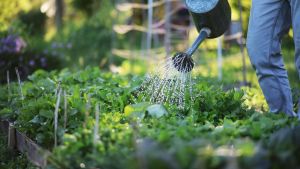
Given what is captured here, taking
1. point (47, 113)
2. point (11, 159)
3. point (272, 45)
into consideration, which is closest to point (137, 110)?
point (47, 113)

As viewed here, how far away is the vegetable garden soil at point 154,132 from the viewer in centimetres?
238

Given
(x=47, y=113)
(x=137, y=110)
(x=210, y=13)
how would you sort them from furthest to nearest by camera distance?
(x=210, y=13)
(x=137, y=110)
(x=47, y=113)

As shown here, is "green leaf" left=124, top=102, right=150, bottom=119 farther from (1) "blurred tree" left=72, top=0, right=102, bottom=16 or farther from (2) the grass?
(1) "blurred tree" left=72, top=0, right=102, bottom=16

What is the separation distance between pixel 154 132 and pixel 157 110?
54 cm

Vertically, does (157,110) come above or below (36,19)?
below

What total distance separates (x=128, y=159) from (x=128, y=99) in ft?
5.90

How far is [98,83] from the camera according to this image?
5.18 meters

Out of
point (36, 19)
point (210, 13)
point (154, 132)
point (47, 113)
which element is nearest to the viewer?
point (154, 132)

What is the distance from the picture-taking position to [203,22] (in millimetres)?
3988

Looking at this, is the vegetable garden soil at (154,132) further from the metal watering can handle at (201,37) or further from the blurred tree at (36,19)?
the blurred tree at (36,19)

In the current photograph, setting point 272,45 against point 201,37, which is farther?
point 201,37

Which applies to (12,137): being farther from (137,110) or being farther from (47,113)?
(137,110)

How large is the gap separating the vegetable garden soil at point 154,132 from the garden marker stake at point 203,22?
12.4 inches

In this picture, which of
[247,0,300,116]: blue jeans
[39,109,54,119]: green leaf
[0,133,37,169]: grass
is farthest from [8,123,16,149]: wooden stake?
[247,0,300,116]: blue jeans
